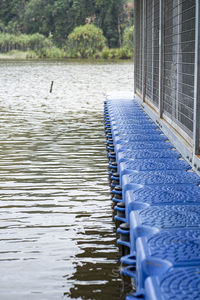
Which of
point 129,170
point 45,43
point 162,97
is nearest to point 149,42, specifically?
point 162,97

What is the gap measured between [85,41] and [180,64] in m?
82.7

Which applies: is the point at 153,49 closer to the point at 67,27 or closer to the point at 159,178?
the point at 159,178

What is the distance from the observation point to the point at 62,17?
100188mm

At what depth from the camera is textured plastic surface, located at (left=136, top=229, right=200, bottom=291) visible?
2582 mm

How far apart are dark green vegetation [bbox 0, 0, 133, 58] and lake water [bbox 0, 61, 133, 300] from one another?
232 ft

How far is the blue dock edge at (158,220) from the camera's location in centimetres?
244

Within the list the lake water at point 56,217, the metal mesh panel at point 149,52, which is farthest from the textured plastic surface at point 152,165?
the metal mesh panel at point 149,52

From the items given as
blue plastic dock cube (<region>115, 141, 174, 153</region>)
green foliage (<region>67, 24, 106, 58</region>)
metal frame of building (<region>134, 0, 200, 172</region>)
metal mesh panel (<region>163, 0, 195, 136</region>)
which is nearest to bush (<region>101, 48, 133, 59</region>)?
green foliage (<region>67, 24, 106, 58</region>)

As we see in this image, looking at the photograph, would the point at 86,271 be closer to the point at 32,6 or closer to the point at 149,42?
the point at 149,42

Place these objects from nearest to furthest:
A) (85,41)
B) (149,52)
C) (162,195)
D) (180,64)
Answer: (162,195), (180,64), (149,52), (85,41)

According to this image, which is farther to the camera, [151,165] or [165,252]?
[151,165]

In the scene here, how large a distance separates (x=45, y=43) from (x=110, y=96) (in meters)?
79.4

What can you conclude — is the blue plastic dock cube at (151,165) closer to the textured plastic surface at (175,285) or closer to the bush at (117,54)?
the textured plastic surface at (175,285)

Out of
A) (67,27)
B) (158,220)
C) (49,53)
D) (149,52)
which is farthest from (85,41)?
(158,220)
